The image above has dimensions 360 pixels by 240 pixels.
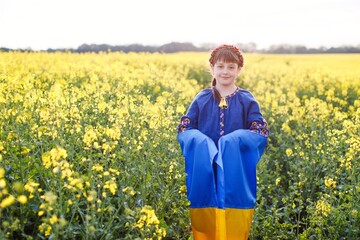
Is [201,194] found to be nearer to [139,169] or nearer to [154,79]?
[139,169]

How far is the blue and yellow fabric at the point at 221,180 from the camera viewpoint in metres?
3.85

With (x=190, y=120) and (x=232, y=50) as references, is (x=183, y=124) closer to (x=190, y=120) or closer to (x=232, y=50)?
(x=190, y=120)

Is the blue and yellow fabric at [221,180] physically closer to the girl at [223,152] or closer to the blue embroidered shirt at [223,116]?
the girl at [223,152]

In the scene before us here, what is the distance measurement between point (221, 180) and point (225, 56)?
3.29 ft

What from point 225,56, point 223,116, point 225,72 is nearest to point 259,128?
point 223,116

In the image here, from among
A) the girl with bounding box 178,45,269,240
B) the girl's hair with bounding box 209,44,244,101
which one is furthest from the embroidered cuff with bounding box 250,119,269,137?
the girl's hair with bounding box 209,44,244,101

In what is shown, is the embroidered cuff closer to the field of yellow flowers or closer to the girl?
the girl

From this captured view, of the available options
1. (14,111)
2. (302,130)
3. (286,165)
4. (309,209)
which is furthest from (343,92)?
(14,111)

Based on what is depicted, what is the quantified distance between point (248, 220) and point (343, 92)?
7.29 meters

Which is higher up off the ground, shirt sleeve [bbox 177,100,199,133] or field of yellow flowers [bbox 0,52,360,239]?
shirt sleeve [bbox 177,100,199,133]

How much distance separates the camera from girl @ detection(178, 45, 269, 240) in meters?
3.86

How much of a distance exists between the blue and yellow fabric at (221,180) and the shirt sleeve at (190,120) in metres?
0.12

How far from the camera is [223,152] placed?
152 inches

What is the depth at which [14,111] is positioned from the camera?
13.7 ft
